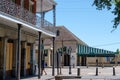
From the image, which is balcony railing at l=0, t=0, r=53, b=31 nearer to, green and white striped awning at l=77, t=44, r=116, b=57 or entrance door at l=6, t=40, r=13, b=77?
entrance door at l=6, t=40, r=13, b=77

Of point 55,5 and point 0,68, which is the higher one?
point 55,5

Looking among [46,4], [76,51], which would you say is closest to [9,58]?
[46,4]

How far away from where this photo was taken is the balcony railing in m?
25.0

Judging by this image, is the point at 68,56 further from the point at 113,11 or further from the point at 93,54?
the point at 113,11

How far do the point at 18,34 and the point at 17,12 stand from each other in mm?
1562

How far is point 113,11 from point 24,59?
12.4m

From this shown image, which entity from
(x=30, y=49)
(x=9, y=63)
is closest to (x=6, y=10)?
(x=9, y=63)

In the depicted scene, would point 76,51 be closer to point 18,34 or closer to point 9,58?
point 9,58

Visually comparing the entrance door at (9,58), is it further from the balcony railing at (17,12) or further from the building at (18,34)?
the balcony railing at (17,12)

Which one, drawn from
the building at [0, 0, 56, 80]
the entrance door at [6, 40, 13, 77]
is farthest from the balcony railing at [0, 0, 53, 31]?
the entrance door at [6, 40, 13, 77]

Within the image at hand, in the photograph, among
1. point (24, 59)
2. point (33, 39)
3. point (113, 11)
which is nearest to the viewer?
point (113, 11)

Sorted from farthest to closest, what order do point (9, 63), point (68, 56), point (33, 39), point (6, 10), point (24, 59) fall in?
point (68, 56)
point (33, 39)
point (24, 59)
point (9, 63)
point (6, 10)

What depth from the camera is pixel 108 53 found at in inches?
3452

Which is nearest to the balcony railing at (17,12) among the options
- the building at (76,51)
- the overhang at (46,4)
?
the overhang at (46,4)
